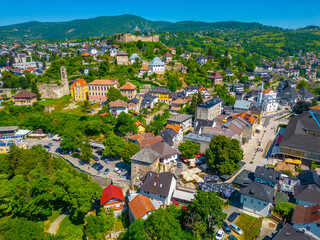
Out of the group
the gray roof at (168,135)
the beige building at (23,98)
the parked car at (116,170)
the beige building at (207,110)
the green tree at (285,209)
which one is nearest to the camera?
the green tree at (285,209)

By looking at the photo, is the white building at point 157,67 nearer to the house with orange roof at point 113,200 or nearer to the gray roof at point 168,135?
the gray roof at point 168,135

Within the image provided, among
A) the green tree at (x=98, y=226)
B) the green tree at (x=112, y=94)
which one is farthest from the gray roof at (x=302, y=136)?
the green tree at (x=112, y=94)

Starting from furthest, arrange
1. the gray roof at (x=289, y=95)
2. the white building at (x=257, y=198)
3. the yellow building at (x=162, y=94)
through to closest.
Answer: the gray roof at (x=289, y=95)
the yellow building at (x=162, y=94)
the white building at (x=257, y=198)

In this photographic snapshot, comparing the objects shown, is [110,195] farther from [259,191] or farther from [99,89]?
[99,89]

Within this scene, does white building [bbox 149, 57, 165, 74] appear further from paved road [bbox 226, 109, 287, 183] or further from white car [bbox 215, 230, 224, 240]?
white car [bbox 215, 230, 224, 240]

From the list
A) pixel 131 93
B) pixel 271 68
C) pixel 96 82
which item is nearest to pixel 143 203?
pixel 131 93
